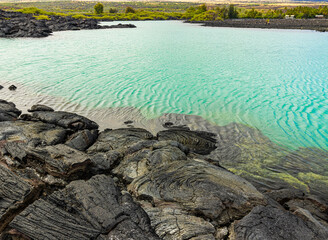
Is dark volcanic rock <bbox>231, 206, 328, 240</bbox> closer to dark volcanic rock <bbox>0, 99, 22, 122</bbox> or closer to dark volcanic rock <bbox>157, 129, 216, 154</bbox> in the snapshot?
dark volcanic rock <bbox>157, 129, 216, 154</bbox>

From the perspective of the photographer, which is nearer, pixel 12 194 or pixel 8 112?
pixel 12 194

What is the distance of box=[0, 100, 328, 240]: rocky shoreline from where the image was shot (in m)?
5.69

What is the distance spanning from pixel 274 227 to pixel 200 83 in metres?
18.6

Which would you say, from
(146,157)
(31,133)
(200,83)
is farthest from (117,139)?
(200,83)

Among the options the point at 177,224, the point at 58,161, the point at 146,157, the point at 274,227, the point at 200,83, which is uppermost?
the point at 200,83

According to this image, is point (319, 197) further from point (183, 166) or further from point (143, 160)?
point (143, 160)

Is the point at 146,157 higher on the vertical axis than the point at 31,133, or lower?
lower

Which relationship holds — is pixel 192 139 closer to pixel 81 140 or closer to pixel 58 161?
pixel 81 140

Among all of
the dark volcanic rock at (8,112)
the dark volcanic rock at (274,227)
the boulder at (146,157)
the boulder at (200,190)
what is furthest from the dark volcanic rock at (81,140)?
the dark volcanic rock at (274,227)

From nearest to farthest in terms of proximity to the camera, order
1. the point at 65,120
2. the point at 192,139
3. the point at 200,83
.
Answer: the point at 192,139 < the point at 65,120 < the point at 200,83

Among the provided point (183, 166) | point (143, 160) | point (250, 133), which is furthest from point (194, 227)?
point (250, 133)

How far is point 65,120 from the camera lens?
12383mm

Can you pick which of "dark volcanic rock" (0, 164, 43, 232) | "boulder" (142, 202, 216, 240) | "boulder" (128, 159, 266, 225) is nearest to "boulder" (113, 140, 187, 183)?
"boulder" (128, 159, 266, 225)

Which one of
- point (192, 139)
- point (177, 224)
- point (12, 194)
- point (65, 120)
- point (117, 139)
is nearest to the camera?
point (177, 224)
